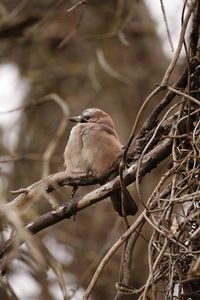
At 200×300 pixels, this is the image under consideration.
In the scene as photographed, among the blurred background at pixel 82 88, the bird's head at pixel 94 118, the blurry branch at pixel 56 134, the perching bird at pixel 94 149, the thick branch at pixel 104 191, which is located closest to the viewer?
the thick branch at pixel 104 191

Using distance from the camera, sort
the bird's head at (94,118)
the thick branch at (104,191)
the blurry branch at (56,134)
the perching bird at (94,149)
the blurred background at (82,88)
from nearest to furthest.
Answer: the thick branch at (104,191) → the blurry branch at (56,134) → the perching bird at (94,149) → the bird's head at (94,118) → the blurred background at (82,88)

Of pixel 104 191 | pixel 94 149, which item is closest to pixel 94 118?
pixel 94 149

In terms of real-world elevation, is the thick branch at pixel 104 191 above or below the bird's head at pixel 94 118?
below

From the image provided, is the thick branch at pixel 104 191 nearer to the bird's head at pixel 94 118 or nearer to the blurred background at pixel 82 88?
the bird's head at pixel 94 118

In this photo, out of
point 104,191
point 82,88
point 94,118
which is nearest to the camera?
point 104,191

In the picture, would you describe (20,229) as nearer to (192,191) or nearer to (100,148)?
(192,191)

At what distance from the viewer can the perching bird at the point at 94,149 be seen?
3.36 meters

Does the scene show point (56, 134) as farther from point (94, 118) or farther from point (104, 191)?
point (104, 191)

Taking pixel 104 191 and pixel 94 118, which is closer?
pixel 104 191

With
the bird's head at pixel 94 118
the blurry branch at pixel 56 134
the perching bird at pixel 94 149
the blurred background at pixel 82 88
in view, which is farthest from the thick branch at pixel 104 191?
the blurred background at pixel 82 88

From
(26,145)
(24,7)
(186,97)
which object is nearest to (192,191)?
(186,97)

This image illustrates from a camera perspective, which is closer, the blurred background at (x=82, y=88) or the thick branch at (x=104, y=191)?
the thick branch at (x=104, y=191)

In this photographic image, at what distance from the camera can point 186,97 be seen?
2131mm

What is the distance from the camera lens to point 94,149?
3.53 m
